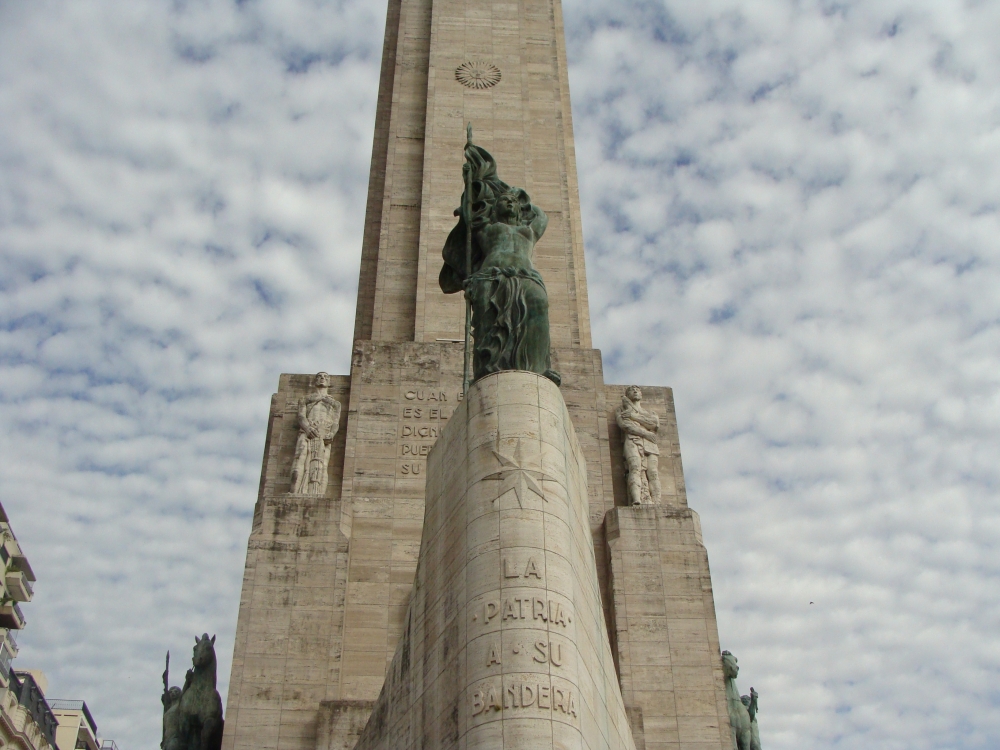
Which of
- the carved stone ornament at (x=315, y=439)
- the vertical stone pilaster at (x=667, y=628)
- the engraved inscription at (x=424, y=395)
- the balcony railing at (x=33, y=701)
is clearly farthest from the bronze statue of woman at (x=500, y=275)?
the balcony railing at (x=33, y=701)

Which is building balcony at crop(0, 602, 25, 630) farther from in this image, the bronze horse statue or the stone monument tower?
the bronze horse statue

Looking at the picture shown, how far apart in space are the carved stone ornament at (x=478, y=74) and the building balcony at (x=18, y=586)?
2505cm

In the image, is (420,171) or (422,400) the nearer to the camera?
(422,400)

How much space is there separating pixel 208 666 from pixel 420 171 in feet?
37.6

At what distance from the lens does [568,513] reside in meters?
9.61

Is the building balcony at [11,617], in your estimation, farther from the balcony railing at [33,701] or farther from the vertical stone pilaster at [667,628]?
the vertical stone pilaster at [667,628]

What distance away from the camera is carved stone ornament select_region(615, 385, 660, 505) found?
16500mm

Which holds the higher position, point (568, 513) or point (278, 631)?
point (278, 631)

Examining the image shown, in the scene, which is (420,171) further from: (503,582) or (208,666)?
(503,582)

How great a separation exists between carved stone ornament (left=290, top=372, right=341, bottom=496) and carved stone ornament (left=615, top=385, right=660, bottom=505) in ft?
15.7

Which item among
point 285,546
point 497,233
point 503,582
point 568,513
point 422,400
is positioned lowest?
point 503,582

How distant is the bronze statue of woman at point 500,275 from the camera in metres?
10.9

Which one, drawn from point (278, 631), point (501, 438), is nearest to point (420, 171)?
point (278, 631)

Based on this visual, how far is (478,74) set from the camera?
23453 mm
